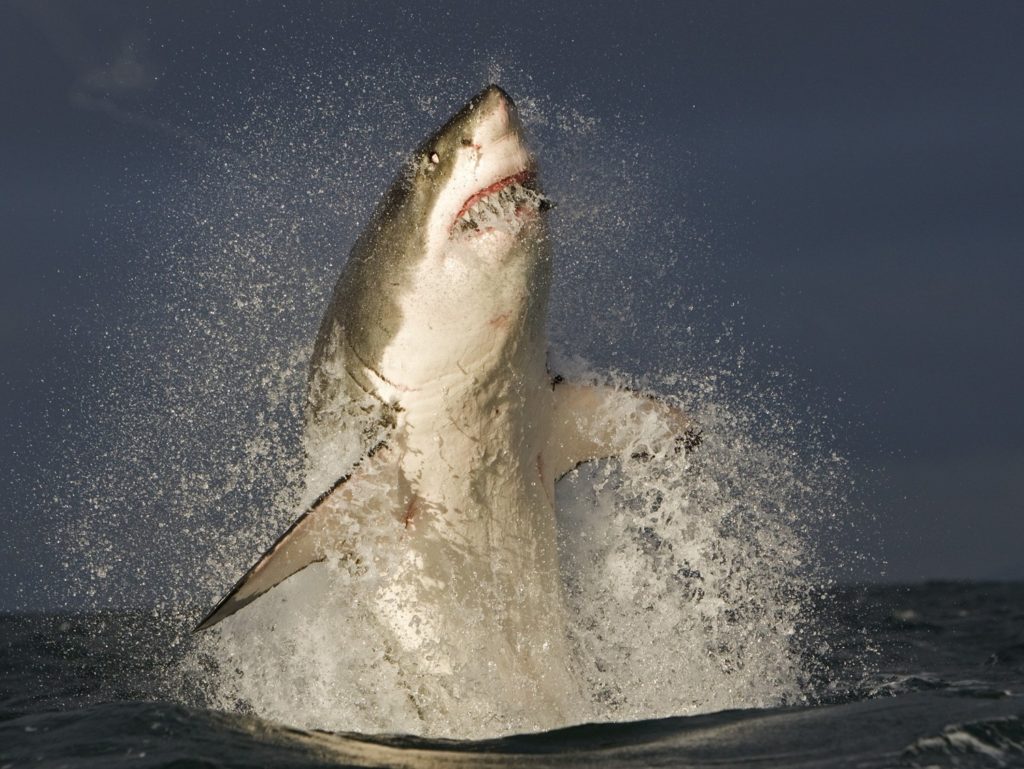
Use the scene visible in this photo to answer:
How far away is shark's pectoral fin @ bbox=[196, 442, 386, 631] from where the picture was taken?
7047 mm

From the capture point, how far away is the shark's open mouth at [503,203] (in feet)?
22.5

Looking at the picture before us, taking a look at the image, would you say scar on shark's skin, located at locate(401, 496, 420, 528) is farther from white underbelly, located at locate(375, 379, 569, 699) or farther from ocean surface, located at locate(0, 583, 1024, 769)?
ocean surface, located at locate(0, 583, 1024, 769)

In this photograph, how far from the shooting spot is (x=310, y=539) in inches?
290

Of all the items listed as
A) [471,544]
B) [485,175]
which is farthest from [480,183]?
[471,544]

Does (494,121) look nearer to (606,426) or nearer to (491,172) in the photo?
(491,172)

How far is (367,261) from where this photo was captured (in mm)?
7598

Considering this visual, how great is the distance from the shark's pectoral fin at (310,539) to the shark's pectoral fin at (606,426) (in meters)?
1.41

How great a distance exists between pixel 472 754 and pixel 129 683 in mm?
10668

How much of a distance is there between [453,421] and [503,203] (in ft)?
4.87

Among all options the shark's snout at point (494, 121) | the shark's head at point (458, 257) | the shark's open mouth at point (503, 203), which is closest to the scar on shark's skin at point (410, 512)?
the shark's head at point (458, 257)

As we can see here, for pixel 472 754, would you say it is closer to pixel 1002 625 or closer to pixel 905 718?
pixel 905 718

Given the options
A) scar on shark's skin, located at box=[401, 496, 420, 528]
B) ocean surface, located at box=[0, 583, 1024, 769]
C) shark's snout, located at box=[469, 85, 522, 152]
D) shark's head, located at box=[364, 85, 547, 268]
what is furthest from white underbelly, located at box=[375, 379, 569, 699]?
shark's snout, located at box=[469, 85, 522, 152]

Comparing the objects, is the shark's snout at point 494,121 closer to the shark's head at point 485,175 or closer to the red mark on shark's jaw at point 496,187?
the shark's head at point 485,175

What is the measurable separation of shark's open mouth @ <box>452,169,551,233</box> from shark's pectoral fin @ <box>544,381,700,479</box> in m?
1.71
